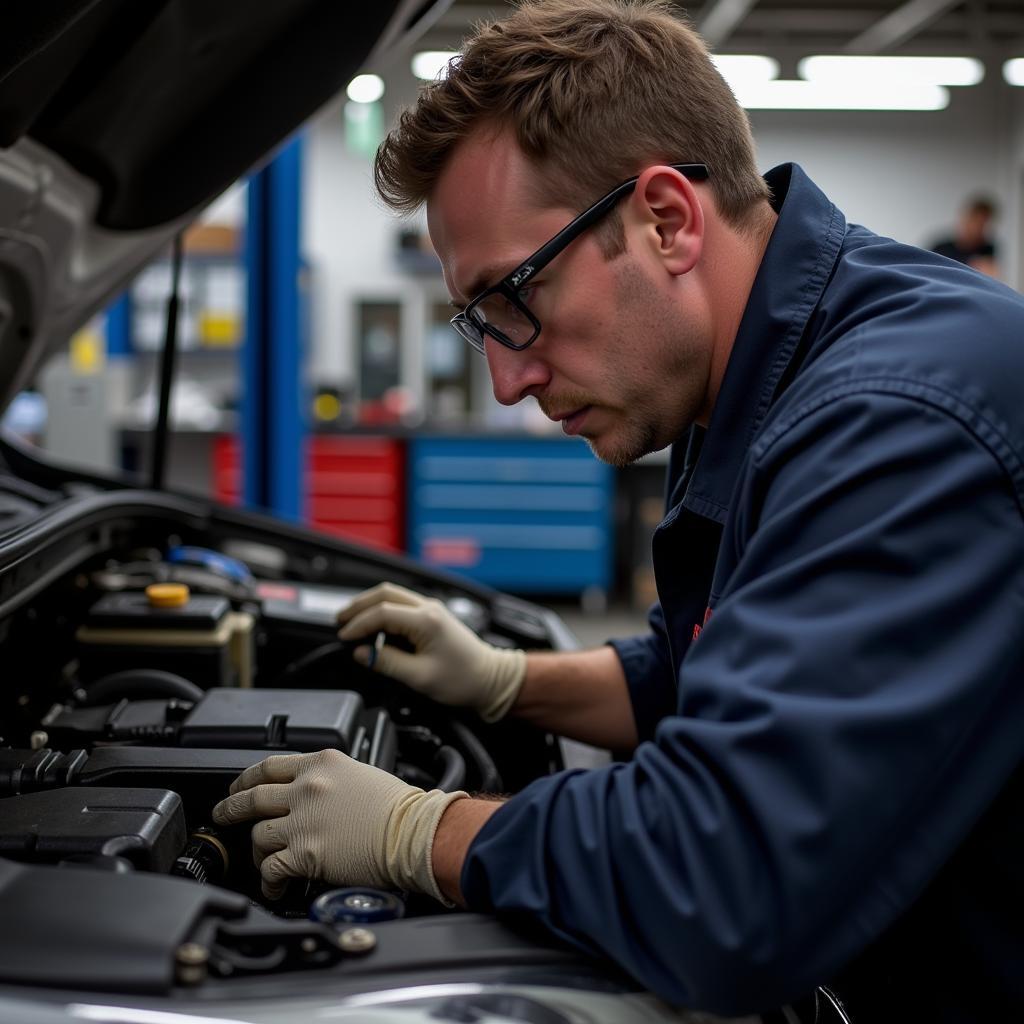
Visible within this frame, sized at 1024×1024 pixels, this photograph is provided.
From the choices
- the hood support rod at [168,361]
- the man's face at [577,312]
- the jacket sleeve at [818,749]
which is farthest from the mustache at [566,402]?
the hood support rod at [168,361]

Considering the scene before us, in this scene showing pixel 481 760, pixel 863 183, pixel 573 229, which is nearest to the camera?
pixel 573 229

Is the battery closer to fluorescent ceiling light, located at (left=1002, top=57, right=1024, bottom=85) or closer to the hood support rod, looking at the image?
the hood support rod

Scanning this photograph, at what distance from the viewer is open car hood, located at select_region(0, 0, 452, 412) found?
3.92 feet

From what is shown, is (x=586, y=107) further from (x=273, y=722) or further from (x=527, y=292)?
(x=273, y=722)

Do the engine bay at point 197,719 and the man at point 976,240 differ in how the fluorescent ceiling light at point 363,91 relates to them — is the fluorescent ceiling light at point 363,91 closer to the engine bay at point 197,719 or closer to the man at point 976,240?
the man at point 976,240

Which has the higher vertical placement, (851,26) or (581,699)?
(851,26)

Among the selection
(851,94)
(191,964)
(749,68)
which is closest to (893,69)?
(851,94)

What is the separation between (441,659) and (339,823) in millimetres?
484

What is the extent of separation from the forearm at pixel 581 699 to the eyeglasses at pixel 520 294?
0.49 metres

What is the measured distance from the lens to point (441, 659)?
4.43 ft

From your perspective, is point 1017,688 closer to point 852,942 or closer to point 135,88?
point 852,942

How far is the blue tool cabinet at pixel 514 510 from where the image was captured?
17.6ft

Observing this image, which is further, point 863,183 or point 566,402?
point 863,183

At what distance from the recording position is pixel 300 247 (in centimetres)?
328
